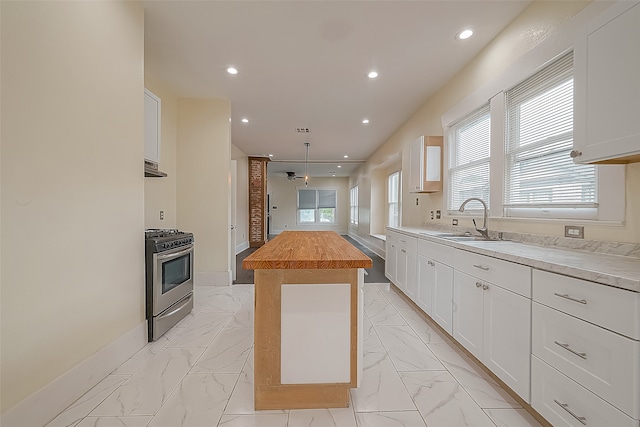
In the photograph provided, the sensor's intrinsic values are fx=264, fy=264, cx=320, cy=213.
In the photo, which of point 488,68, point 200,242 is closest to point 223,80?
point 200,242

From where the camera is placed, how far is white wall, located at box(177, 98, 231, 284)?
3984 millimetres

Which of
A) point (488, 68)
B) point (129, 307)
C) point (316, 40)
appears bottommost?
point (129, 307)

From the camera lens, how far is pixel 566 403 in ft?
4.11

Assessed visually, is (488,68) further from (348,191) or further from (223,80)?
(348,191)

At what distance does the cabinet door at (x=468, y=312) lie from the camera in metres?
1.90

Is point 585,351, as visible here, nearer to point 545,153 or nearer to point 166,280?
point 545,153

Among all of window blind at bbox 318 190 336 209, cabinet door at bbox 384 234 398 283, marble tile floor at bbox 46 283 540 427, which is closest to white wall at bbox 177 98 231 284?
marble tile floor at bbox 46 283 540 427

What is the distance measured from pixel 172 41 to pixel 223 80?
31.3 inches

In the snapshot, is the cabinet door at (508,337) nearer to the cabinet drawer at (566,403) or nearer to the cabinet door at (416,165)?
the cabinet drawer at (566,403)

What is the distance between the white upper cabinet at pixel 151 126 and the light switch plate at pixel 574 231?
3.65 m

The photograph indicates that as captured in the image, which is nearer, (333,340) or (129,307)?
(333,340)

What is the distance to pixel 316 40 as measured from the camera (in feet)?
8.39

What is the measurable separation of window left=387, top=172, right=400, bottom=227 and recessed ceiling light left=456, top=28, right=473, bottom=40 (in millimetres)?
4460

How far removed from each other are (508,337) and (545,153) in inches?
56.6
